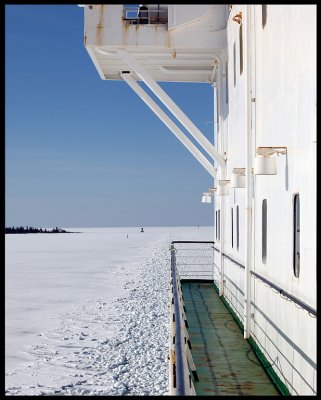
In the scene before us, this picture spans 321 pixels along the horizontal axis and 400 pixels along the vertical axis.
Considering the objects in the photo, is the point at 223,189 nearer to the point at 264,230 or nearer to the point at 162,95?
the point at 162,95

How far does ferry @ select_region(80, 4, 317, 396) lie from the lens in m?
4.23

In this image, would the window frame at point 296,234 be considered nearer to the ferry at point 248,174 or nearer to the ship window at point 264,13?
the ferry at point 248,174

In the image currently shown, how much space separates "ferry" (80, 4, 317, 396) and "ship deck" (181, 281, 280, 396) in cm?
2

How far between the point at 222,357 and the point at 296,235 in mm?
2292

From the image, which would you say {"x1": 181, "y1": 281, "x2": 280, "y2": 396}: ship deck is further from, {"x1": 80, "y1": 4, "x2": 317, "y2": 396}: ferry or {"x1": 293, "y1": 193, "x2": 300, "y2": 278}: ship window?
{"x1": 293, "y1": 193, "x2": 300, "y2": 278}: ship window

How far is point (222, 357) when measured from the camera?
6277mm

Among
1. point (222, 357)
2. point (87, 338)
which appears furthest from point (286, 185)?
point (87, 338)

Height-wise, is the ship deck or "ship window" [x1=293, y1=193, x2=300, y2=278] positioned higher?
"ship window" [x1=293, y1=193, x2=300, y2=278]

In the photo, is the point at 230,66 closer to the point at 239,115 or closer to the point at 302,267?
the point at 239,115

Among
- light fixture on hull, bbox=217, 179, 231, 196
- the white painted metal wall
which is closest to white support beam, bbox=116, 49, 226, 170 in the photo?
light fixture on hull, bbox=217, 179, 231, 196

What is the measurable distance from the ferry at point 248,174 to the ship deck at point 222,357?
0.02 metres

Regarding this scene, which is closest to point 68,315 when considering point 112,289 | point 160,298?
point 160,298

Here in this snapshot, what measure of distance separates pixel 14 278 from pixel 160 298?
9.87 meters

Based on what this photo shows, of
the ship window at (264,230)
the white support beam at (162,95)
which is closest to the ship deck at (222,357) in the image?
the ship window at (264,230)
